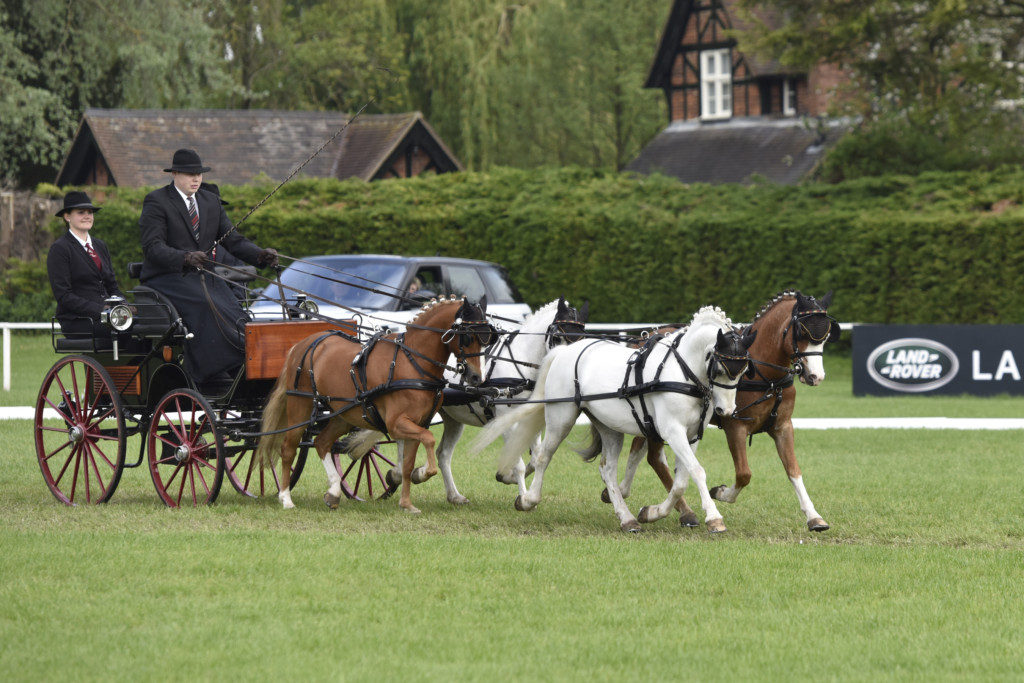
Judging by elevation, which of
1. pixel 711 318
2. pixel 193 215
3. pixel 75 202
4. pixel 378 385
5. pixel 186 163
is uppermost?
pixel 186 163

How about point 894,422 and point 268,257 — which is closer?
point 268,257

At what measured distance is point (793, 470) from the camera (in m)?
9.30

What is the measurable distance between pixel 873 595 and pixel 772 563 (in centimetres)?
91

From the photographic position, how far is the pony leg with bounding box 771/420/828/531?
9.12 m

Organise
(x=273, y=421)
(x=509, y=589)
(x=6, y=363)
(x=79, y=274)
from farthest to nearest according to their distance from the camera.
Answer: (x=6, y=363) → (x=79, y=274) → (x=273, y=421) → (x=509, y=589)

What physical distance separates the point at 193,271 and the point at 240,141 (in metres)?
27.9

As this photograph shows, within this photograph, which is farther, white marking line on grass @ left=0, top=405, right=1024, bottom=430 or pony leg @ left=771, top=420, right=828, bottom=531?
white marking line on grass @ left=0, top=405, right=1024, bottom=430

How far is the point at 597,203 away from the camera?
2536cm

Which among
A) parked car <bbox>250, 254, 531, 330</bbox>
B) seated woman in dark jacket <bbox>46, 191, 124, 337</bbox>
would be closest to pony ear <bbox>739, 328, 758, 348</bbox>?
seated woman in dark jacket <bbox>46, 191, 124, 337</bbox>

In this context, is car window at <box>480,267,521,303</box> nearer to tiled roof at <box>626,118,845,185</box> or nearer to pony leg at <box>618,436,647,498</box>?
pony leg at <box>618,436,647,498</box>

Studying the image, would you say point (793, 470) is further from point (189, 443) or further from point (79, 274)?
point (79, 274)

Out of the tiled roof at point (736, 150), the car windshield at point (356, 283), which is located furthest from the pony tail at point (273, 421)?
the tiled roof at point (736, 150)

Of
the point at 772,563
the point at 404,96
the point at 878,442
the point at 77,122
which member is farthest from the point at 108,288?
the point at 404,96

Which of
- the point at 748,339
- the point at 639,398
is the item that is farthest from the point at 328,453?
the point at 748,339
